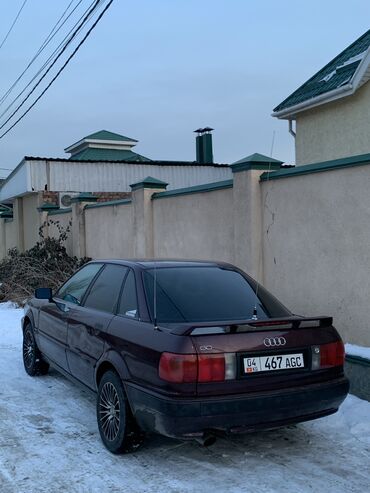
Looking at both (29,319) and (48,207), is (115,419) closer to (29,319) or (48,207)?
(29,319)

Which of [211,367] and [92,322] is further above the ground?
[92,322]

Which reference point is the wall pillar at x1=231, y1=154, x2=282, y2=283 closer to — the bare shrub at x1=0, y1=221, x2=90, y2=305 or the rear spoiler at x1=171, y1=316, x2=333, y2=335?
the rear spoiler at x1=171, y1=316, x2=333, y2=335

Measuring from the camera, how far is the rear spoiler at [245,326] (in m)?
3.66

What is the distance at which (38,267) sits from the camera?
1448cm

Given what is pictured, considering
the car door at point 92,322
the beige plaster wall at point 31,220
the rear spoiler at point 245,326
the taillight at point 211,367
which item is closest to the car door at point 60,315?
the car door at point 92,322

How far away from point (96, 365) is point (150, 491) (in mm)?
1253

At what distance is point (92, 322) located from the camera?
4.73 meters

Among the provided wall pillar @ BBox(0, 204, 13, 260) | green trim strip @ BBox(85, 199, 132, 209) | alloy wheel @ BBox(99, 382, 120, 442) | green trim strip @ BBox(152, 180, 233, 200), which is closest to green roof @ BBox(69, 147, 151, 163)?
wall pillar @ BBox(0, 204, 13, 260)

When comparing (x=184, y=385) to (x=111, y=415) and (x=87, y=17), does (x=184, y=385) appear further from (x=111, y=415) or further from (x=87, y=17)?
(x=87, y=17)

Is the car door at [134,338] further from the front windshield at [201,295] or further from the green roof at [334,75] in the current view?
the green roof at [334,75]

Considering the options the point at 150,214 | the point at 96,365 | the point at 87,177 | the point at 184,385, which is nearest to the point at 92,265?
the point at 96,365

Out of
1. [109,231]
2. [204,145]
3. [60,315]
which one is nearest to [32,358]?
[60,315]

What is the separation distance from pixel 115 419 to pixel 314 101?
8.61m

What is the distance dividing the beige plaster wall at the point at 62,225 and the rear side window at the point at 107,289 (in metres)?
10.1
